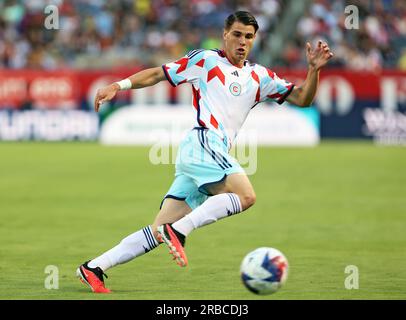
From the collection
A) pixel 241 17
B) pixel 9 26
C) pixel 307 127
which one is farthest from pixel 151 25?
pixel 241 17

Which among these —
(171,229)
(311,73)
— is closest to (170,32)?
(311,73)

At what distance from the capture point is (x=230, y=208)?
7914mm

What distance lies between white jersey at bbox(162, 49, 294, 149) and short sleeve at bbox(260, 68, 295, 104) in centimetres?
12

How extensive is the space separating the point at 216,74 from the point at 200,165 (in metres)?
0.84

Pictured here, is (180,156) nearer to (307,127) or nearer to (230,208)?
(230,208)

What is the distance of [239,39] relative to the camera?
8266 millimetres

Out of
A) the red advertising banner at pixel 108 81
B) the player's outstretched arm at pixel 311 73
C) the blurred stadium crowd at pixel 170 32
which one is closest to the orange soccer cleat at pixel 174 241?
the player's outstretched arm at pixel 311 73

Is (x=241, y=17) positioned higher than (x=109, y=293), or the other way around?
(x=241, y=17)

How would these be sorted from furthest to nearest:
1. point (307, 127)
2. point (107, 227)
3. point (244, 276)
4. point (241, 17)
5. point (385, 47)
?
point (385, 47) < point (307, 127) < point (107, 227) < point (241, 17) < point (244, 276)

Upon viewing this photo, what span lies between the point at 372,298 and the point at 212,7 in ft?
73.2

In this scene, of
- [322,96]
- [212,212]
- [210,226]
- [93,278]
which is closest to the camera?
[212,212]

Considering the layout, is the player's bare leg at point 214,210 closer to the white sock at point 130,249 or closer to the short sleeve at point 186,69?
the white sock at point 130,249

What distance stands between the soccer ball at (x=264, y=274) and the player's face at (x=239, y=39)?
5.95 ft

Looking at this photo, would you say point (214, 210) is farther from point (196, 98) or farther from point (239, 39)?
point (239, 39)
